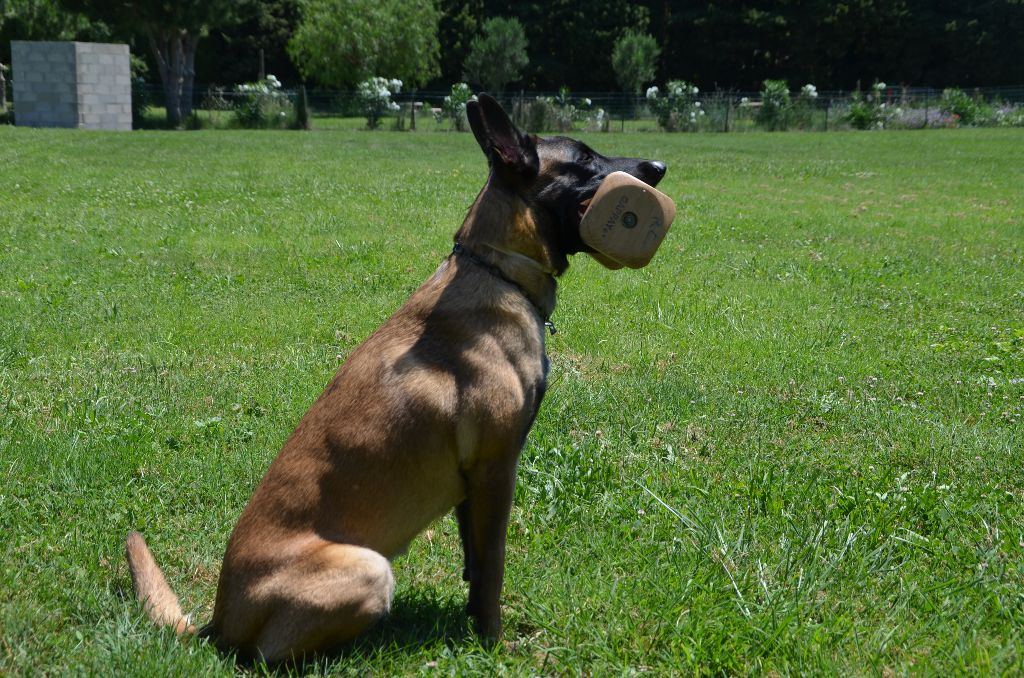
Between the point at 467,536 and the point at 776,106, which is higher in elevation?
the point at 776,106

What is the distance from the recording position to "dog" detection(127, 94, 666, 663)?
289 cm

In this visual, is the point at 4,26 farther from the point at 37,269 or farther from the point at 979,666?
the point at 979,666

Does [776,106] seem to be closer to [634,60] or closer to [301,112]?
[634,60]

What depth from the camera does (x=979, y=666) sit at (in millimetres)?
2916

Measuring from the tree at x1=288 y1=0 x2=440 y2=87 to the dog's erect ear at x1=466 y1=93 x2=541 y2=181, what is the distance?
46.6 m

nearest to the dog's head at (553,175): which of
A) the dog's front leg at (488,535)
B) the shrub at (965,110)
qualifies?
the dog's front leg at (488,535)

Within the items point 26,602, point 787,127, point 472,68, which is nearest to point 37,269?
point 26,602

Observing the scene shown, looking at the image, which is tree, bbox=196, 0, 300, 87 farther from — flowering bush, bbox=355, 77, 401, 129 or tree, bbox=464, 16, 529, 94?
flowering bush, bbox=355, 77, 401, 129

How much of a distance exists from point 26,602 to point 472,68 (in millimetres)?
54680

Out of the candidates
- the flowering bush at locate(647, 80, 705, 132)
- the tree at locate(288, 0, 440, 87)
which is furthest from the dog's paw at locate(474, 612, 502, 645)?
the tree at locate(288, 0, 440, 87)

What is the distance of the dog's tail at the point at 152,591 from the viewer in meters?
3.14

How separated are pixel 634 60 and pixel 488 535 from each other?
176 feet

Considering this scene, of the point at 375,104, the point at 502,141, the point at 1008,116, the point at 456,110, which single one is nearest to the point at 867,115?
the point at 1008,116

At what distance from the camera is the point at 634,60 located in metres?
53.5
